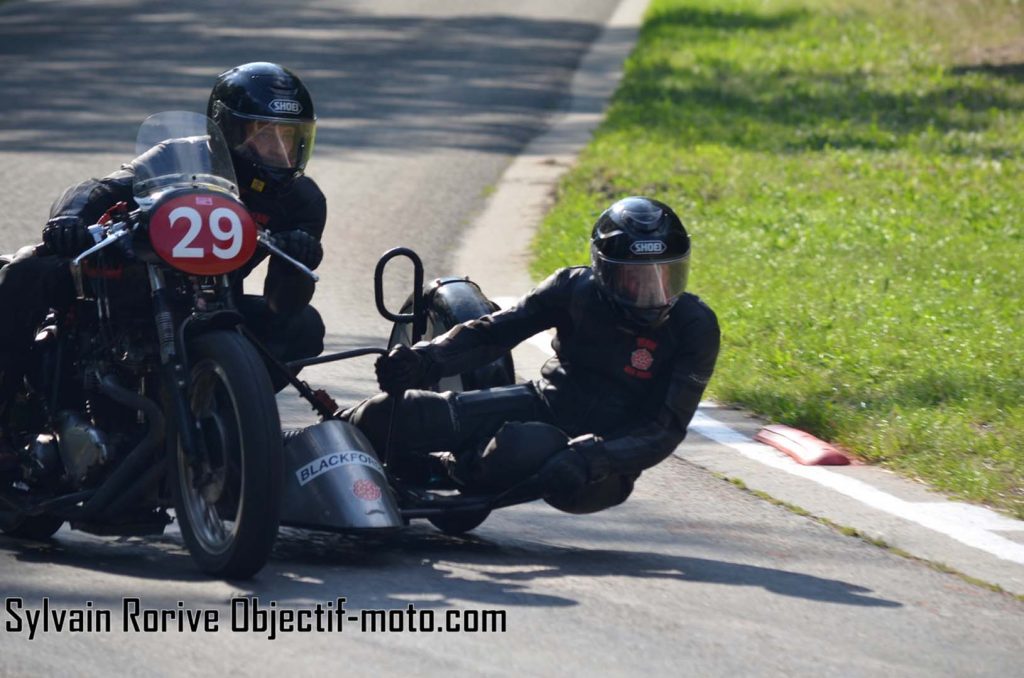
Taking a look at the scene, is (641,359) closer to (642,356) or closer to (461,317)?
(642,356)

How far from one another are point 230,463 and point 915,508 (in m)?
2.81

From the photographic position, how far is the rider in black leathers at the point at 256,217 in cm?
566

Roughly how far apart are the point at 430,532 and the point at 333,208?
308 inches

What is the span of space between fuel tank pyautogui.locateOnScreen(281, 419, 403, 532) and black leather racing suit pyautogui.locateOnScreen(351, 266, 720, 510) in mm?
386

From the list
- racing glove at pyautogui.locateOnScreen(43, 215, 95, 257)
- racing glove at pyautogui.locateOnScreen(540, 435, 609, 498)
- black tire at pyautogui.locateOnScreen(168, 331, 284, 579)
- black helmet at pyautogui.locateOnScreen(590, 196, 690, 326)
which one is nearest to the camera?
black tire at pyautogui.locateOnScreen(168, 331, 284, 579)

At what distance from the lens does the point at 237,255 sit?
529 cm

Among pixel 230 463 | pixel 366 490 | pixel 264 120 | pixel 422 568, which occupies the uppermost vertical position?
pixel 264 120

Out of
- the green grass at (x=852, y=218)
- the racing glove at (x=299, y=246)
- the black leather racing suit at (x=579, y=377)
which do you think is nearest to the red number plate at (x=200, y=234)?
the racing glove at (x=299, y=246)

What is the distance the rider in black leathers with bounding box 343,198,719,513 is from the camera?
580 centimetres

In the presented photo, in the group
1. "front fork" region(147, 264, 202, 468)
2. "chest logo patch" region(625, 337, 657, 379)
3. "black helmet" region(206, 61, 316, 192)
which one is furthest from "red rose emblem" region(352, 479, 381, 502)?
"black helmet" region(206, 61, 316, 192)

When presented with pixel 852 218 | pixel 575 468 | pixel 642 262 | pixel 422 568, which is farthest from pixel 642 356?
pixel 852 218

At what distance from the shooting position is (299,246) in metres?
5.76

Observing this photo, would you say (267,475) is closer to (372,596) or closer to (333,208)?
(372,596)

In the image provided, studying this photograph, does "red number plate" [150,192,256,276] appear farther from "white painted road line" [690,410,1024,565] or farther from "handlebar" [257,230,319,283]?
"white painted road line" [690,410,1024,565]
